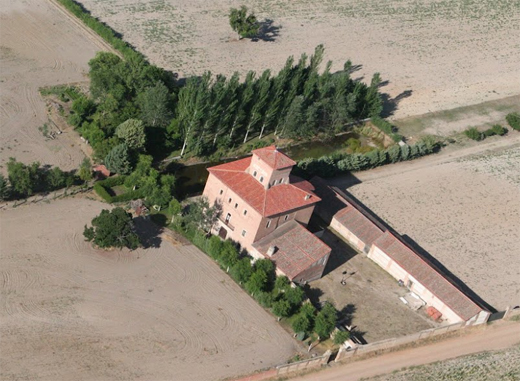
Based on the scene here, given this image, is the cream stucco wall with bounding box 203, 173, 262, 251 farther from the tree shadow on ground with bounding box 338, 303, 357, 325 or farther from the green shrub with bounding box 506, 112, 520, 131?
the green shrub with bounding box 506, 112, 520, 131

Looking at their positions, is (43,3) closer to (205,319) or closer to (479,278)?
(205,319)

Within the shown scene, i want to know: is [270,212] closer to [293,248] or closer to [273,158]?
[293,248]

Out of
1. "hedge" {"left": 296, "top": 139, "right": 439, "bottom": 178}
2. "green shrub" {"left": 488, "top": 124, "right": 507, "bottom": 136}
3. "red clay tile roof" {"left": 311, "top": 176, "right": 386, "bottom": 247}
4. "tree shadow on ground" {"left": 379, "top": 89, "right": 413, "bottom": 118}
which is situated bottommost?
"red clay tile roof" {"left": 311, "top": 176, "right": 386, "bottom": 247}

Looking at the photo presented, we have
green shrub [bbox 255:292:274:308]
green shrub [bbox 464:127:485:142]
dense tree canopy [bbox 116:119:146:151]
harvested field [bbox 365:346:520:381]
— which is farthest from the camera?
green shrub [bbox 464:127:485:142]

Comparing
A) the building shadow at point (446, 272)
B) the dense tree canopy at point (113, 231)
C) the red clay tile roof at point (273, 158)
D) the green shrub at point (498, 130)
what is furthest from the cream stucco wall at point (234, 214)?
the green shrub at point (498, 130)

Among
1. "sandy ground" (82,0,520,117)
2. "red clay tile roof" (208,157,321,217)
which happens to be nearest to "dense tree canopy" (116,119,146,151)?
"red clay tile roof" (208,157,321,217)

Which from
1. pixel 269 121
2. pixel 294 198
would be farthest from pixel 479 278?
pixel 269 121

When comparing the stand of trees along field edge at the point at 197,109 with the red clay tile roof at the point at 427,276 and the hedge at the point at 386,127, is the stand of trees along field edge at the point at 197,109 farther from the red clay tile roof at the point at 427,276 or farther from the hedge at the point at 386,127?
the red clay tile roof at the point at 427,276
